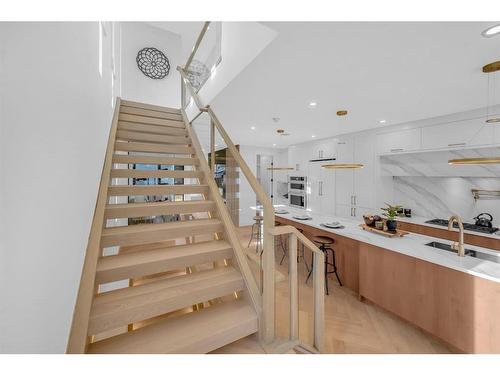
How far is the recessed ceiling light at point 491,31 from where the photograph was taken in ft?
4.61

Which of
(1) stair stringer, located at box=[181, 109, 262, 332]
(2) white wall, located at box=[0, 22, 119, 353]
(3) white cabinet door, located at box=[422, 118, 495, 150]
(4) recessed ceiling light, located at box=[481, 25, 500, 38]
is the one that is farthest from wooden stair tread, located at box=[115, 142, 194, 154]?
(3) white cabinet door, located at box=[422, 118, 495, 150]

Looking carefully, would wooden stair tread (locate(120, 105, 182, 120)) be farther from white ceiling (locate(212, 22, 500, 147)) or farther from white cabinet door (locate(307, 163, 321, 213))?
white cabinet door (locate(307, 163, 321, 213))

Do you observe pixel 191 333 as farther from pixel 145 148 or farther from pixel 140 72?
pixel 140 72

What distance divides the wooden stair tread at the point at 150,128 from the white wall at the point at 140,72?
2.22 meters

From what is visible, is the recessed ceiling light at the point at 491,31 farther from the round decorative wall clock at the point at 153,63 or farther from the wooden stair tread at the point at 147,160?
the round decorative wall clock at the point at 153,63

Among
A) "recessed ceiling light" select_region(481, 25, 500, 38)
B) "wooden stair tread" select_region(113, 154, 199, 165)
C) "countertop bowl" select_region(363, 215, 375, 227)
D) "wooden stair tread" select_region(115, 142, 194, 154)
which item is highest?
"recessed ceiling light" select_region(481, 25, 500, 38)

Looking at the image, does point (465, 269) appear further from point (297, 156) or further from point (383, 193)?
point (297, 156)

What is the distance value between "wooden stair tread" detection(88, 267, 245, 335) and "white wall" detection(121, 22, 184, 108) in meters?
4.77

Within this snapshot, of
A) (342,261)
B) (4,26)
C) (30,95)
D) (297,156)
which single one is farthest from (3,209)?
(297,156)

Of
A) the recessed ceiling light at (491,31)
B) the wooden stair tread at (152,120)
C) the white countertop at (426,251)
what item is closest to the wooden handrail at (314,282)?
the white countertop at (426,251)

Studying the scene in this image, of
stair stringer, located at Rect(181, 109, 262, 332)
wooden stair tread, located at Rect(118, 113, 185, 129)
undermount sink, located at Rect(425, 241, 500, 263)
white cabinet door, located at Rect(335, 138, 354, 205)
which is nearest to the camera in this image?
stair stringer, located at Rect(181, 109, 262, 332)

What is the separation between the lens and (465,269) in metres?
1.81

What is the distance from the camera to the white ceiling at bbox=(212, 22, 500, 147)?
4.92 feet
